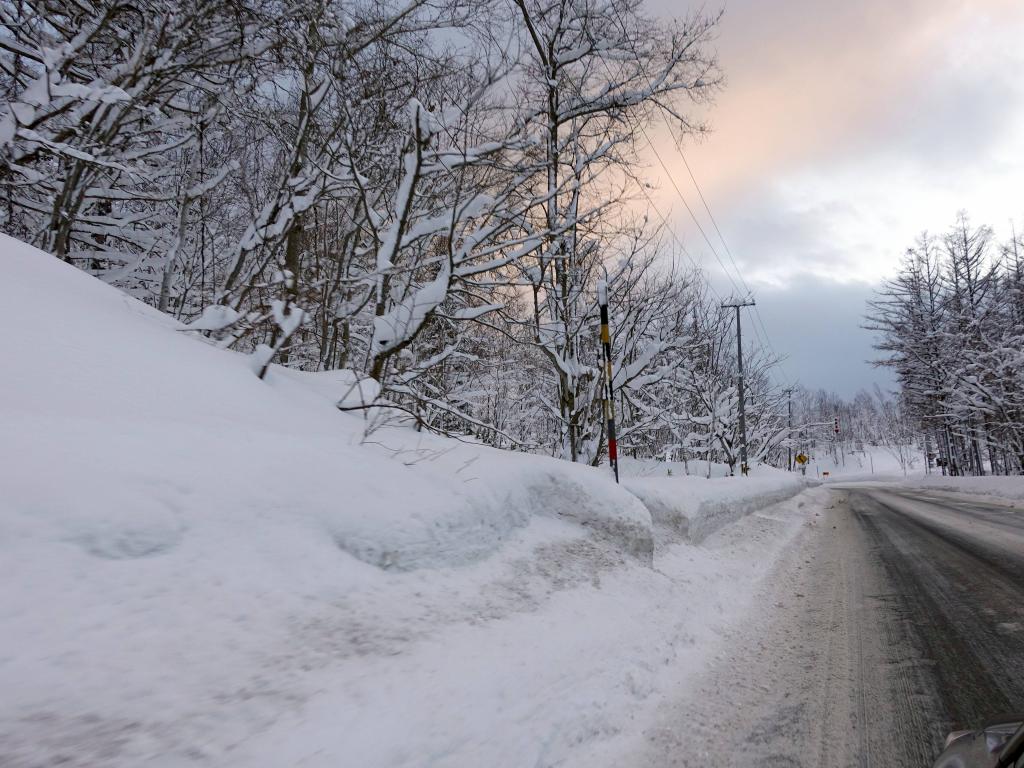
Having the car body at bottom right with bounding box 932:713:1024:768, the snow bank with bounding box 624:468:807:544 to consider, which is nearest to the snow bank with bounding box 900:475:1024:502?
the snow bank with bounding box 624:468:807:544

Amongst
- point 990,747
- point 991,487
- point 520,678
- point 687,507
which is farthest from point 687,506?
point 991,487

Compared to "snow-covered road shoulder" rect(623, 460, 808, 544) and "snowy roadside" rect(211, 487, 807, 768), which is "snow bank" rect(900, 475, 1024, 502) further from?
"snowy roadside" rect(211, 487, 807, 768)

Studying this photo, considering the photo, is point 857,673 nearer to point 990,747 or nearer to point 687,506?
point 990,747

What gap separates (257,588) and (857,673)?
Result: 3.62 m

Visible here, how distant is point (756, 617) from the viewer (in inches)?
185

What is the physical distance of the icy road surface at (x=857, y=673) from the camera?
2.47 meters

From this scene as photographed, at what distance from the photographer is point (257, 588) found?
Result: 2361 millimetres

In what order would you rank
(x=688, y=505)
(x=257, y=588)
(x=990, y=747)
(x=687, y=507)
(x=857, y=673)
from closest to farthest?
(x=990, y=747), (x=257, y=588), (x=857, y=673), (x=687, y=507), (x=688, y=505)

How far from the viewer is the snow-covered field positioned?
5.63ft

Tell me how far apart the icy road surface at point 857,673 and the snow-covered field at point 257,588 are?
1.11 feet

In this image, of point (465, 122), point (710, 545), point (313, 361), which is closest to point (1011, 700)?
point (710, 545)

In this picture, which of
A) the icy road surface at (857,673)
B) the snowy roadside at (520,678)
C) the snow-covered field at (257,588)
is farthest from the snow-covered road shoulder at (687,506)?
the snow-covered field at (257,588)

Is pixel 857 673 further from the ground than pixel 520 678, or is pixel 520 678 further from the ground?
pixel 520 678

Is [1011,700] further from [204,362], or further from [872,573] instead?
[204,362]
